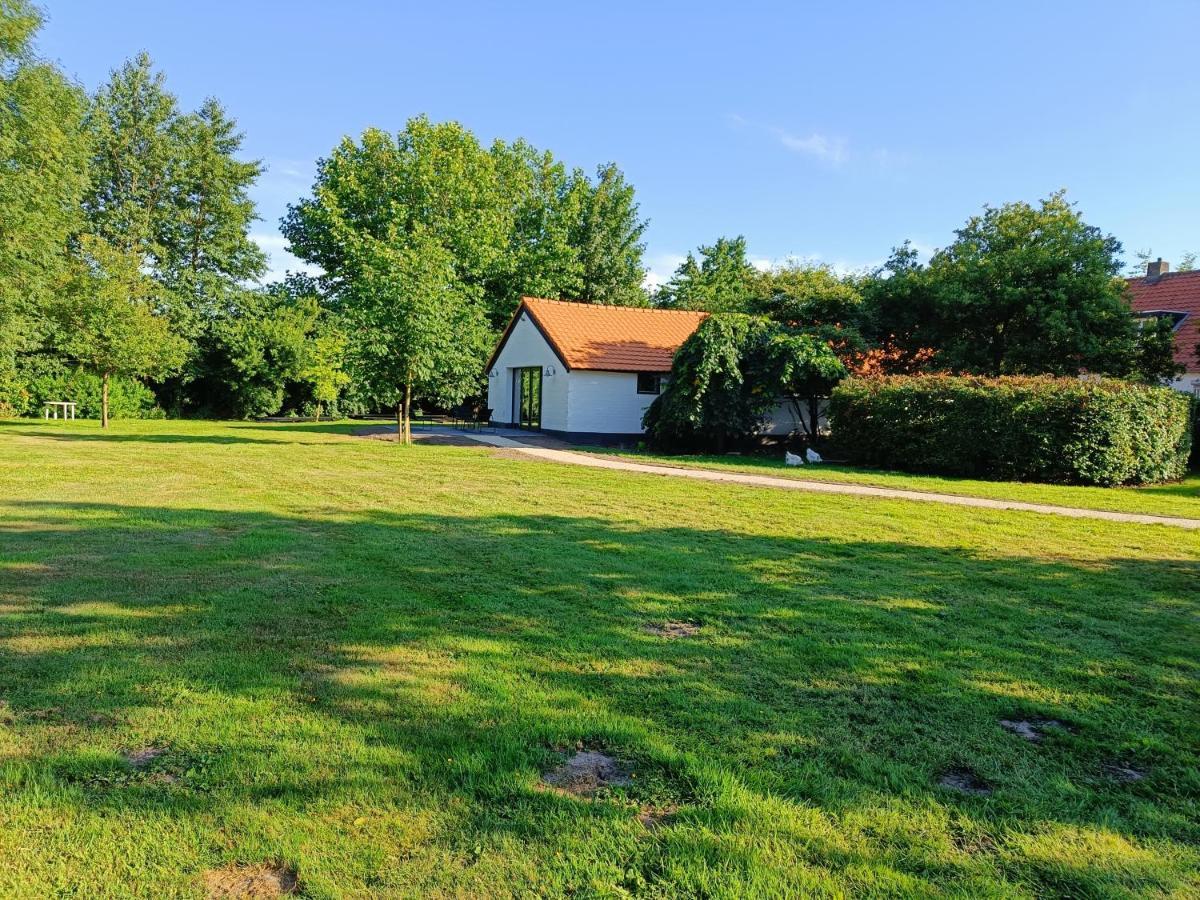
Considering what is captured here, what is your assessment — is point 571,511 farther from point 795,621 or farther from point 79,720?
point 79,720

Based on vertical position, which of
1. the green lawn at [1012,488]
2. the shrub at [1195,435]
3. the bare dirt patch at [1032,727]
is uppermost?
the shrub at [1195,435]

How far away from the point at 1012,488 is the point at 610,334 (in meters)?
15.6

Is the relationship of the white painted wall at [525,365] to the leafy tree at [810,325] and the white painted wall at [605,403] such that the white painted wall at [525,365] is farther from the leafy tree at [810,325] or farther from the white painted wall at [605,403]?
the leafy tree at [810,325]

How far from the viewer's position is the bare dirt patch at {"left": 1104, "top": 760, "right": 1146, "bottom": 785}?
3264 millimetres

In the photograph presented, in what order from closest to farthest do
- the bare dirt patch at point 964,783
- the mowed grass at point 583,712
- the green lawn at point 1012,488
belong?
the mowed grass at point 583,712 < the bare dirt patch at point 964,783 < the green lawn at point 1012,488

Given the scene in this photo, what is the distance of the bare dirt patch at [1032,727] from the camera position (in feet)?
11.9

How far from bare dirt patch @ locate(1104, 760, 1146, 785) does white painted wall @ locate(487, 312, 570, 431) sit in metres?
21.7

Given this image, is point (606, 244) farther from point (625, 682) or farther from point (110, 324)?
point (625, 682)

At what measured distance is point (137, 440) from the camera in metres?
20.9

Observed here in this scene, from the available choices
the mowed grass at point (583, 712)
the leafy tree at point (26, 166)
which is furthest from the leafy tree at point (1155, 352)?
the leafy tree at point (26, 166)

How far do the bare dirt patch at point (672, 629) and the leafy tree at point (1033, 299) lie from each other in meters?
18.9

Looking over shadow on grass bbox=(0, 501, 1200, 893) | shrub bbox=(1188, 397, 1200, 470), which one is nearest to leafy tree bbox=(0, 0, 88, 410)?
shadow on grass bbox=(0, 501, 1200, 893)

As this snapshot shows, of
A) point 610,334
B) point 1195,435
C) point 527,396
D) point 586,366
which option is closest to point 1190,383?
point 1195,435

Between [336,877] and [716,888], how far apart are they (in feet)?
3.98
